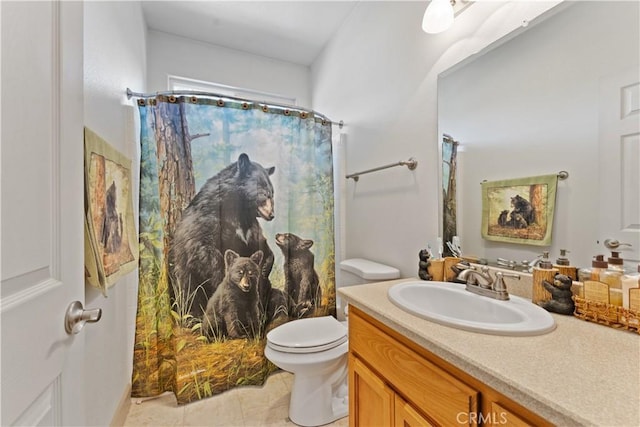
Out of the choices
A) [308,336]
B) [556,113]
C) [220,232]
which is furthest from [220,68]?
[556,113]

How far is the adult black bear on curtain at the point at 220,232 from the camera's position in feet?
5.41

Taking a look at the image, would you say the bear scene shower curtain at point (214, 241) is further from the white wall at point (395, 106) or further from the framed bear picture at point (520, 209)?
the framed bear picture at point (520, 209)

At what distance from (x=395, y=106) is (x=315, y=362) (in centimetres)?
154

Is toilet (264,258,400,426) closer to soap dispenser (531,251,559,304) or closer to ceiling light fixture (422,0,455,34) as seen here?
soap dispenser (531,251,559,304)

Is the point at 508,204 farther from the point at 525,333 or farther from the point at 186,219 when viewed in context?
the point at 186,219

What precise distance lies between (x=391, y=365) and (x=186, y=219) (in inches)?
55.0

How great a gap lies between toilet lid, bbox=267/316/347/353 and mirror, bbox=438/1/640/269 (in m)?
0.83

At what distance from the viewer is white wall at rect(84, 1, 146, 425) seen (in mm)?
1104

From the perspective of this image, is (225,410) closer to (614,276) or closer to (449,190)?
(449,190)

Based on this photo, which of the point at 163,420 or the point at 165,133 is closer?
the point at 163,420

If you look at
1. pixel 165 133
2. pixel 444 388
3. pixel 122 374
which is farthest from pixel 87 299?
pixel 444 388

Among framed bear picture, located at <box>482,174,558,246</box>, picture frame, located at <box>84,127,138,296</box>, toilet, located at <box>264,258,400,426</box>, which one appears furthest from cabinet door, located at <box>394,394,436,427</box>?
picture frame, located at <box>84,127,138,296</box>

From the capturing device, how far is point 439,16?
48.4 inches

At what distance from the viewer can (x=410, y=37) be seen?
1.55m
